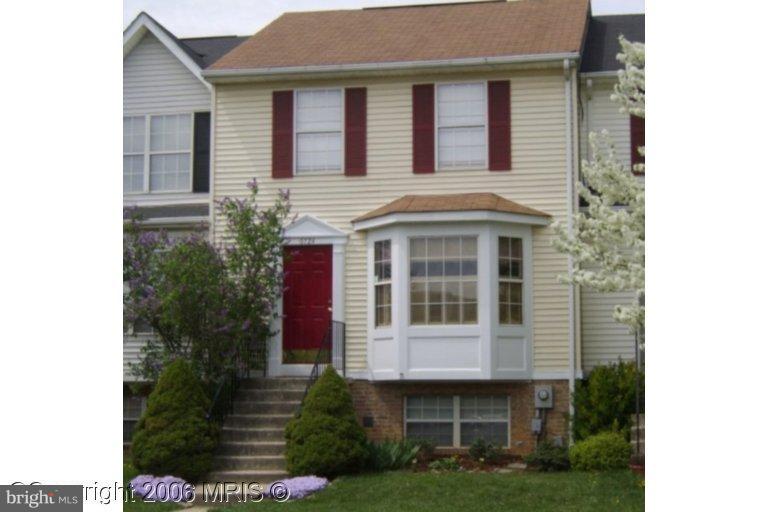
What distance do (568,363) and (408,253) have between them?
235 centimetres

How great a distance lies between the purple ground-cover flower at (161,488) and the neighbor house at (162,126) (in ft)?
10.5

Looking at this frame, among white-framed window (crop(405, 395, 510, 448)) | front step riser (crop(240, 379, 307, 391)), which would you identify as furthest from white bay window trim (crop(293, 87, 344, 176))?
white-framed window (crop(405, 395, 510, 448))

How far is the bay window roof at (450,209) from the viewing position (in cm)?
1398

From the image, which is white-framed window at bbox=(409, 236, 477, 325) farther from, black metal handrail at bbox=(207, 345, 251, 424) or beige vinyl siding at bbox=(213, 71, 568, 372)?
black metal handrail at bbox=(207, 345, 251, 424)

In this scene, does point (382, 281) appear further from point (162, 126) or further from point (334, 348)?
point (162, 126)

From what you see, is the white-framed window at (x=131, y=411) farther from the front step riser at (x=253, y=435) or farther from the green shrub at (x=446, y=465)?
the green shrub at (x=446, y=465)

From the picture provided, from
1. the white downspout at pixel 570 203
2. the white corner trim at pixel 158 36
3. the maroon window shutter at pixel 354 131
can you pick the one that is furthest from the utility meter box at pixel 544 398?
the white corner trim at pixel 158 36

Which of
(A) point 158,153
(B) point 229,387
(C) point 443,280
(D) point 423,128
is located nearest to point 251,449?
(B) point 229,387

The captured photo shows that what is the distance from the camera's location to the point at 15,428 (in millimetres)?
10234

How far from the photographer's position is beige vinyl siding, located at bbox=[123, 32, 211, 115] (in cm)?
1591

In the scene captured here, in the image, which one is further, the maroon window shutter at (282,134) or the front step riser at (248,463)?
the maroon window shutter at (282,134)

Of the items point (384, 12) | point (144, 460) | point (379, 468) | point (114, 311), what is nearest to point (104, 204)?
point (114, 311)

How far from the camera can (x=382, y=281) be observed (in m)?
14.5

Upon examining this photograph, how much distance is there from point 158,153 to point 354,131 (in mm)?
2830
